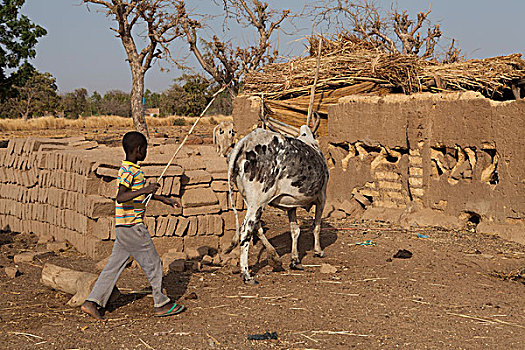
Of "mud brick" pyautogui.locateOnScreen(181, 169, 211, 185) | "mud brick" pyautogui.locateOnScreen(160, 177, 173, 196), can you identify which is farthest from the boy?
"mud brick" pyautogui.locateOnScreen(181, 169, 211, 185)

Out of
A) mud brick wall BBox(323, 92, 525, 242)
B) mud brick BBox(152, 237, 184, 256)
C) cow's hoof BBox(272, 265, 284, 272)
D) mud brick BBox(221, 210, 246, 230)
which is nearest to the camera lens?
cow's hoof BBox(272, 265, 284, 272)

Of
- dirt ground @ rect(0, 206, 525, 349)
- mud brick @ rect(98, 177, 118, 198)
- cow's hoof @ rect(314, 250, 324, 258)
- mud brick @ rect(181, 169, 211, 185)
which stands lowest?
dirt ground @ rect(0, 206, 525, 349)

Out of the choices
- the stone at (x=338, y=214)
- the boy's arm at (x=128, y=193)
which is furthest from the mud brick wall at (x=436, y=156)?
the boy's arm at (x=128, y=193)

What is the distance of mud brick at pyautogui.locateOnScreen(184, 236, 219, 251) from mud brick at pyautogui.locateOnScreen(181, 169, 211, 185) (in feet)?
2.58

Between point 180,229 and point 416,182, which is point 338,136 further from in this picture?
point 180,229

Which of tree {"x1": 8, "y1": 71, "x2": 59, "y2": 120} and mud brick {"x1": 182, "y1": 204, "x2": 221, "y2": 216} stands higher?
tree {"x1": 8, "y1": 71, "x2": 59, "y2": 120}

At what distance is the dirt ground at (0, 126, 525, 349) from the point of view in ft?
15.4

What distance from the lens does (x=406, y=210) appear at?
1047cm

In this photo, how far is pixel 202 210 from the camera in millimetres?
8125

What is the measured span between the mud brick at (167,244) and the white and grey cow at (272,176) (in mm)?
1256

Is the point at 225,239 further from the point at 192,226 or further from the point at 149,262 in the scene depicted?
the point at 149,262

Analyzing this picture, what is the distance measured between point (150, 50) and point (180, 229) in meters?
11.8

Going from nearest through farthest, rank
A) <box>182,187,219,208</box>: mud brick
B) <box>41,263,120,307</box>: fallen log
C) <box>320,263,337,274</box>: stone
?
<box>41,263,120,307</box>: fallen log
<box>320,263,337,274</box>: stone
<box>182,187,219,208</box>: mud brick

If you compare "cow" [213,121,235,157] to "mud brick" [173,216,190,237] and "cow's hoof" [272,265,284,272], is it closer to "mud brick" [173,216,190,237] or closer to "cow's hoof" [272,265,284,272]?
"mud brick" [173,216,190,237]
